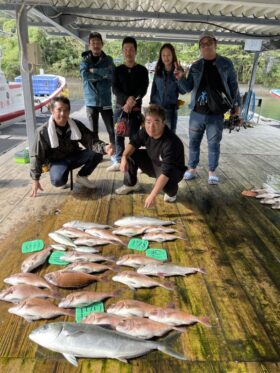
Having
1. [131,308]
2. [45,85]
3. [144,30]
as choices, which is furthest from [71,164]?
[45,85]

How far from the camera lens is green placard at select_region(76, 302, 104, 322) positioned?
194 centimetres

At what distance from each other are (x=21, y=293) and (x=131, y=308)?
28.8 inches

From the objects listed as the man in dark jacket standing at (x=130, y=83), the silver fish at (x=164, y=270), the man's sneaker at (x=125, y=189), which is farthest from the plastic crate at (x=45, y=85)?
the silver fish at (x=164, y=270)

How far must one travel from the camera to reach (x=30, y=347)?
173 cm

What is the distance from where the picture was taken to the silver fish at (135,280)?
221 cm

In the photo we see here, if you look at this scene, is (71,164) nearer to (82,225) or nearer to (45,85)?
(82,225)

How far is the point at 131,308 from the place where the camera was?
1.94m

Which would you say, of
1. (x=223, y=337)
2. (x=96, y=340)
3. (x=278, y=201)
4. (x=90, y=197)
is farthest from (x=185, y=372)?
(x=278, y=201)

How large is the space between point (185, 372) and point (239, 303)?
685 millimetres

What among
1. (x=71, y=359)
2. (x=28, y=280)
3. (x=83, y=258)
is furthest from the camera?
(x=83, y=258)

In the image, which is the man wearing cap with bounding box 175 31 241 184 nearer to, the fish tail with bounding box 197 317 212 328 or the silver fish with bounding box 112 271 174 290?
the silver fish with bounding box 112 271 174 290

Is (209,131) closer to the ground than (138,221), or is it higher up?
higher up

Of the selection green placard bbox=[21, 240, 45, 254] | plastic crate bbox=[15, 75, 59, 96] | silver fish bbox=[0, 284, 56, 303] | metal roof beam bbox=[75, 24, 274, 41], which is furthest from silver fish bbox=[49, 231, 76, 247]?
plastic crate bbox=[15, 75, 59, 96]

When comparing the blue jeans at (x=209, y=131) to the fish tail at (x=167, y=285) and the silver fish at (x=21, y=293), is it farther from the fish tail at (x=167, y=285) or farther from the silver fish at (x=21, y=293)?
the silver fish at (x=21, y=293)
